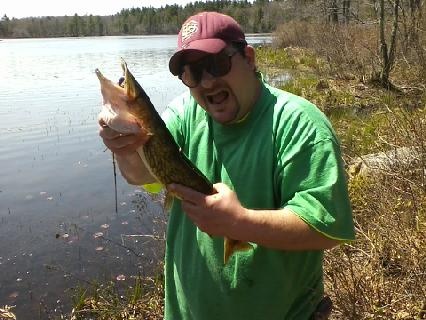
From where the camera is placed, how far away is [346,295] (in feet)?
11.5

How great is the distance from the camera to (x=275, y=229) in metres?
1.69

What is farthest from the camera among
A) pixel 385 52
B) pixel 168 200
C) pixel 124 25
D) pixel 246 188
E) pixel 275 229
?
pixel 124 25

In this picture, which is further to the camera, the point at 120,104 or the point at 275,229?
the point at 120,104

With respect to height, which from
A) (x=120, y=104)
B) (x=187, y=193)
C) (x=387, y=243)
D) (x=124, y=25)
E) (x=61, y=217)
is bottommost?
(x=61, y=217)

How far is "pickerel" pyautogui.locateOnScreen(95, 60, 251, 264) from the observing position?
75.4 inches

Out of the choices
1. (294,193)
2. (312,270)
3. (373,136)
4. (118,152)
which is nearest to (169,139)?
(118,152)

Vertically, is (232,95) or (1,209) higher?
(232,95)

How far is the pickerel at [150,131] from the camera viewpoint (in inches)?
75.4

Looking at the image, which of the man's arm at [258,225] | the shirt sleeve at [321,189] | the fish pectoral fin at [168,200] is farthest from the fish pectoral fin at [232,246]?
the fish pectoral fin at [168,200]

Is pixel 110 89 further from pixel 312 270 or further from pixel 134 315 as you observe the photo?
pixel 134 315

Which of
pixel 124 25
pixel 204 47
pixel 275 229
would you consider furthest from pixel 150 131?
pixel 124 25

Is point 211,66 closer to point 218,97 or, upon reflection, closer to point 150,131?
point 218,97

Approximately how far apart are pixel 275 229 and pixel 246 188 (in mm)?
296

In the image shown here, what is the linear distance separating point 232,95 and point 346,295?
225 cm
